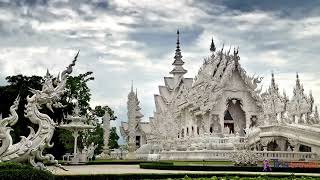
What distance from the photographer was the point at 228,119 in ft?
143

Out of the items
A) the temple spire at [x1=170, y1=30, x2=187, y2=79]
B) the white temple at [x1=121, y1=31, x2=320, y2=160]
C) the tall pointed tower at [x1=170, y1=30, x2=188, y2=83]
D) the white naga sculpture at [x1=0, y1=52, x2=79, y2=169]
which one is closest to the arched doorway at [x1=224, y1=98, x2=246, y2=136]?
the white temple at [x1=121, y1=31, x2=320, y2=160]

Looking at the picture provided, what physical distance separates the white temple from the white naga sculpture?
14.7 meters

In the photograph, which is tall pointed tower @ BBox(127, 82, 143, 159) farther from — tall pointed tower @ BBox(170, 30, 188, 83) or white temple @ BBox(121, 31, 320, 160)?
tall pointed tower @ BBox(170, 30, 188, 83)

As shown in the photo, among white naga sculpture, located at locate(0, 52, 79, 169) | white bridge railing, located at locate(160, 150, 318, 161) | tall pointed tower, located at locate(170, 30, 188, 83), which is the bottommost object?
white bridge railing, located at locate(160, 150, 318, 161)

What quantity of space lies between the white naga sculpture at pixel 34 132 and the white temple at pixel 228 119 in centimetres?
1466

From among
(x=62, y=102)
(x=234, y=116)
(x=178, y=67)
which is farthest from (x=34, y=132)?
(x=178, y=67)

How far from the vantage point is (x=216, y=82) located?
39.6 meters

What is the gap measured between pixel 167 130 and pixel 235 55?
11296 mm

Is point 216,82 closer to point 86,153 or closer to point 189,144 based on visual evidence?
point 189,144

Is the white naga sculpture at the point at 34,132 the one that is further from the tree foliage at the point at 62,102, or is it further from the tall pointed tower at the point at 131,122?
the tall pointed tower at the point at 131,122

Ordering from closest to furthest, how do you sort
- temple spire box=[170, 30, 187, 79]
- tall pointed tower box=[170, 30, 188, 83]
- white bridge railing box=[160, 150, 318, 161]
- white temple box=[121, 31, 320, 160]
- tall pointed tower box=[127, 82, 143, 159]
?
white bridge railing box=[160, 150, 318, 161] < white temple box=[121, 31, 320, 160] < tall pointed tower box=[127, 82, 143, 159] < tall pointed tower box=[170, 30, 188, 83] < temple spire box=[170, 30, 187, 79]

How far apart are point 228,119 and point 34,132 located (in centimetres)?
3077

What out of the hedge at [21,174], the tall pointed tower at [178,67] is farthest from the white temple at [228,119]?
the hedge at [21,174]

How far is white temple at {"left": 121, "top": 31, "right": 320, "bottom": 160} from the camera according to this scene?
28.1m
